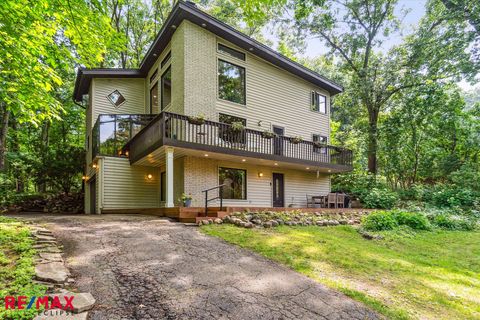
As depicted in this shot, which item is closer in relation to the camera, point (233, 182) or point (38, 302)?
point (38, 302)

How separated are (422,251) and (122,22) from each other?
24.1 meters

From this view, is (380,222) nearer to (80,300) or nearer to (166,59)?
(80,300)

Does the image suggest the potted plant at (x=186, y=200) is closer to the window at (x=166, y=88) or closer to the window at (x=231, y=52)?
the window at (x=166, y=88)

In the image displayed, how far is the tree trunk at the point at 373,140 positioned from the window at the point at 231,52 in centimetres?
1037

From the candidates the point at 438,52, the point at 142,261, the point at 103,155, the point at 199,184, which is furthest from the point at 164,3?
the point at 142,261

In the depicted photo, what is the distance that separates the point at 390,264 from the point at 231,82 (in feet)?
31.7

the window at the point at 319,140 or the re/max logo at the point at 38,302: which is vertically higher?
the window at the point at 319,140

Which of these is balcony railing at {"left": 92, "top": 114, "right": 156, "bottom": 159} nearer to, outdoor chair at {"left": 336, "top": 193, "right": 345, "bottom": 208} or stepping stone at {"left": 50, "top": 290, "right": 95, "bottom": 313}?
stepping stone at {"left": 50, "top": 290, "right": 95, "bottom": 313}

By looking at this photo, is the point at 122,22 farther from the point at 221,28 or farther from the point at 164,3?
the point at 221,28

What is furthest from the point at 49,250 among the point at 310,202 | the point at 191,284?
the point at 310,202

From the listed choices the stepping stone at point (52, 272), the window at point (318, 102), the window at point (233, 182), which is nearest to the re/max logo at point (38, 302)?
the stepping stone at point (52, 272)

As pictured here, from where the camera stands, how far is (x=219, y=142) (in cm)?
1081

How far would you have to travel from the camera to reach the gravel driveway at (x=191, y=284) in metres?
2.90

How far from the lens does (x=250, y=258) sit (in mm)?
4742
